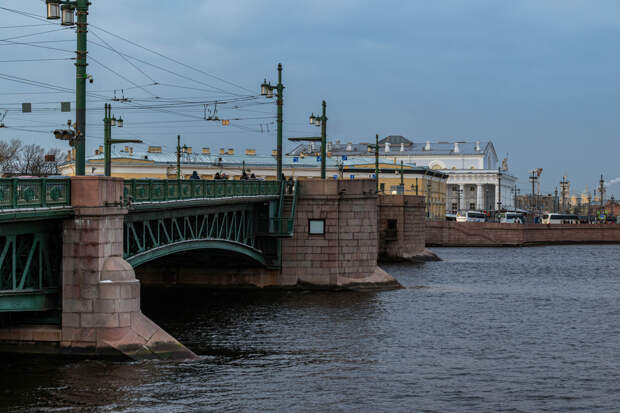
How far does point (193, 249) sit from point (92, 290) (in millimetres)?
7933

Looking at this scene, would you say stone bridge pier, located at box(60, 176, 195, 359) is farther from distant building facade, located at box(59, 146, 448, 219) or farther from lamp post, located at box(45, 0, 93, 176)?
distant building facade, located at box(59, 146, 448, 219)

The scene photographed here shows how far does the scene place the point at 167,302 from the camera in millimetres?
32656

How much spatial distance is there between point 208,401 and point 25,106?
10706 mm

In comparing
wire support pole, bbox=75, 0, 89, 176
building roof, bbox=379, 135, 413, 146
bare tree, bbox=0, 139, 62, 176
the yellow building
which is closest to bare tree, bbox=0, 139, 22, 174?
bare tree, bbox=0, 139, 62, 176

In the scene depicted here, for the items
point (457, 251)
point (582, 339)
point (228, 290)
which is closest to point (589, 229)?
point (457, 251)

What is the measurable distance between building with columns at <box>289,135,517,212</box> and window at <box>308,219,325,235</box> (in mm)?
94986

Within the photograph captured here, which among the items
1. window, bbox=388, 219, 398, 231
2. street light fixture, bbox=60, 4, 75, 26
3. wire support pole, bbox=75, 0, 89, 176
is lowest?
window, bbox=388, 219, 398, 231

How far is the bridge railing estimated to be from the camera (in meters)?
22.7

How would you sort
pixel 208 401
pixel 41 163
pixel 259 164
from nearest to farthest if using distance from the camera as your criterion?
pixel 208 401
pixel 41 163
pixel 259 164

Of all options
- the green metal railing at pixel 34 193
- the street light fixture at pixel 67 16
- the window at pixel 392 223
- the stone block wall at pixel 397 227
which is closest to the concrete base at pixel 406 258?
the stone block wall at pixel 397 227

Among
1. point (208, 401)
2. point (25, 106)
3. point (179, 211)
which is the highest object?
point (25, 106)

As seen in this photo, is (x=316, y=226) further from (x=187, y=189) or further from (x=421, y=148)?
(x=421, y=148)

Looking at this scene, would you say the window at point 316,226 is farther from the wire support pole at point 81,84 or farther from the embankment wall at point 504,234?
the embankment wall at point 504,234

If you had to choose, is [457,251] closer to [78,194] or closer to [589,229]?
[589,229]
